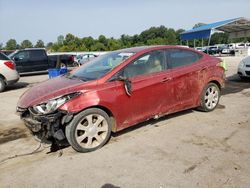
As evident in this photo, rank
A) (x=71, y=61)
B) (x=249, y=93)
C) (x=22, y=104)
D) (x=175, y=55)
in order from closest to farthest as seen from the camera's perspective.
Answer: (x=22, y=104)
(x=175, y=55)
(x=249, y=93)
(x=71, y=61)

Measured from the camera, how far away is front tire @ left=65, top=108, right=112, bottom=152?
13.9 feet

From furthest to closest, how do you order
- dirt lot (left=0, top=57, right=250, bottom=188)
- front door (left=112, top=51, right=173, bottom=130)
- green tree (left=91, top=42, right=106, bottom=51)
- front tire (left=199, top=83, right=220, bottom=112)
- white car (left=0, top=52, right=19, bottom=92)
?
green tree (left=91, top=42, right=106, bottom=51)
white car (left=0, top=52, right=19, bottom=92)
front tire (left=199, top=83, right=220, bottom=112)
front door (left=112, top=51, right=173, bottom=130)
dirt lot (left=0, top=57, right=250, bottom=188)

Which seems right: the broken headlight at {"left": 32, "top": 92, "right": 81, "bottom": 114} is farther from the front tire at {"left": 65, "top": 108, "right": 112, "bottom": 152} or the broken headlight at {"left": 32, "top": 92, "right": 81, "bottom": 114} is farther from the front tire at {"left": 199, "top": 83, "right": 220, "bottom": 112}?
the front tire at {"left": 199, "top": 83, "right": 220, "bottom": 112}

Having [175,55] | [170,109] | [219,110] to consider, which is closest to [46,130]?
[170,109]

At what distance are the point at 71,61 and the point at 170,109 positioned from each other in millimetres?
19401

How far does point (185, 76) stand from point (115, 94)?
170cm

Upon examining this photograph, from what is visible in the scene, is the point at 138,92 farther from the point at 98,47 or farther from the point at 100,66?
the point at 98,47

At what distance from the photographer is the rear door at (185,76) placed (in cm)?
545

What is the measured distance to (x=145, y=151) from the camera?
4.32 metres

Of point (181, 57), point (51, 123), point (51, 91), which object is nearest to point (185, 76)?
point (181, 57)

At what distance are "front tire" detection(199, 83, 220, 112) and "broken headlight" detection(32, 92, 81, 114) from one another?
300cm

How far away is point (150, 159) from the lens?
13.3 ft

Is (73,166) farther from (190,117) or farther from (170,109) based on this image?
(190,117)

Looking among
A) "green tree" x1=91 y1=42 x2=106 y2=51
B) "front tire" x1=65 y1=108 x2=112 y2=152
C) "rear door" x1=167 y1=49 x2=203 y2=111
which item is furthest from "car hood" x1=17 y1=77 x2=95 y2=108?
"green tree" x1=91 y1=42 x2=106 y2=51
